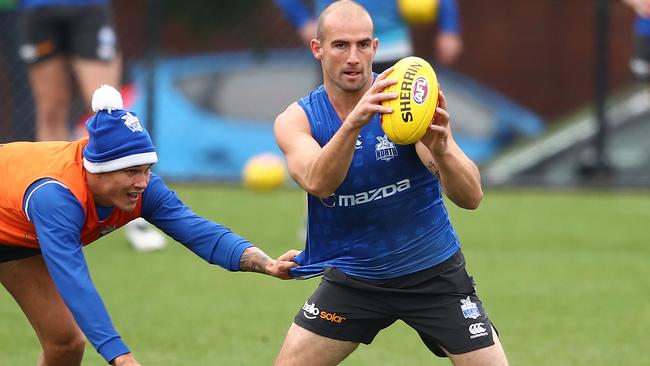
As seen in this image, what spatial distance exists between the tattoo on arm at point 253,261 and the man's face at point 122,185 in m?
0.49

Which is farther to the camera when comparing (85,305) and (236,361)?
(236,361)

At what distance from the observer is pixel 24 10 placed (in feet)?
30.8

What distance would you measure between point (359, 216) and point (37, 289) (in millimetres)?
1354

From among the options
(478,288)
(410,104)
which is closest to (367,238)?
(410,104)

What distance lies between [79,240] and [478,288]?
3860 millimetres

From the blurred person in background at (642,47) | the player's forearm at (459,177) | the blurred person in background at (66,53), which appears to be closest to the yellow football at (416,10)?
the blurred person in background at (642,47)

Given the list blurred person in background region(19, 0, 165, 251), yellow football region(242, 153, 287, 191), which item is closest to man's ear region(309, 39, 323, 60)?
blurred person in background region(19, 0, 165, 251)

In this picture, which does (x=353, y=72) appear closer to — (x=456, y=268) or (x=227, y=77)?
(x=456, y=268)

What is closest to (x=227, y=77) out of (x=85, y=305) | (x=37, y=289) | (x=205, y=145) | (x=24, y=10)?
(x=205, y=145)

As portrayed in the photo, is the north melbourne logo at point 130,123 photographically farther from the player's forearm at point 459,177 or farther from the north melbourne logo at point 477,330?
the north melbourne logo at point 477,330

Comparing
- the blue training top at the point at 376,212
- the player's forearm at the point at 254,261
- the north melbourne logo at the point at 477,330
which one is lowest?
the north melbourne logo at the point at 477,330

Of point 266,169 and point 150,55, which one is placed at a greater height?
point 150,55

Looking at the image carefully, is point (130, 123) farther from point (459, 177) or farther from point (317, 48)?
point (459, 177)

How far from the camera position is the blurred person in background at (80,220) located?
4.37m
